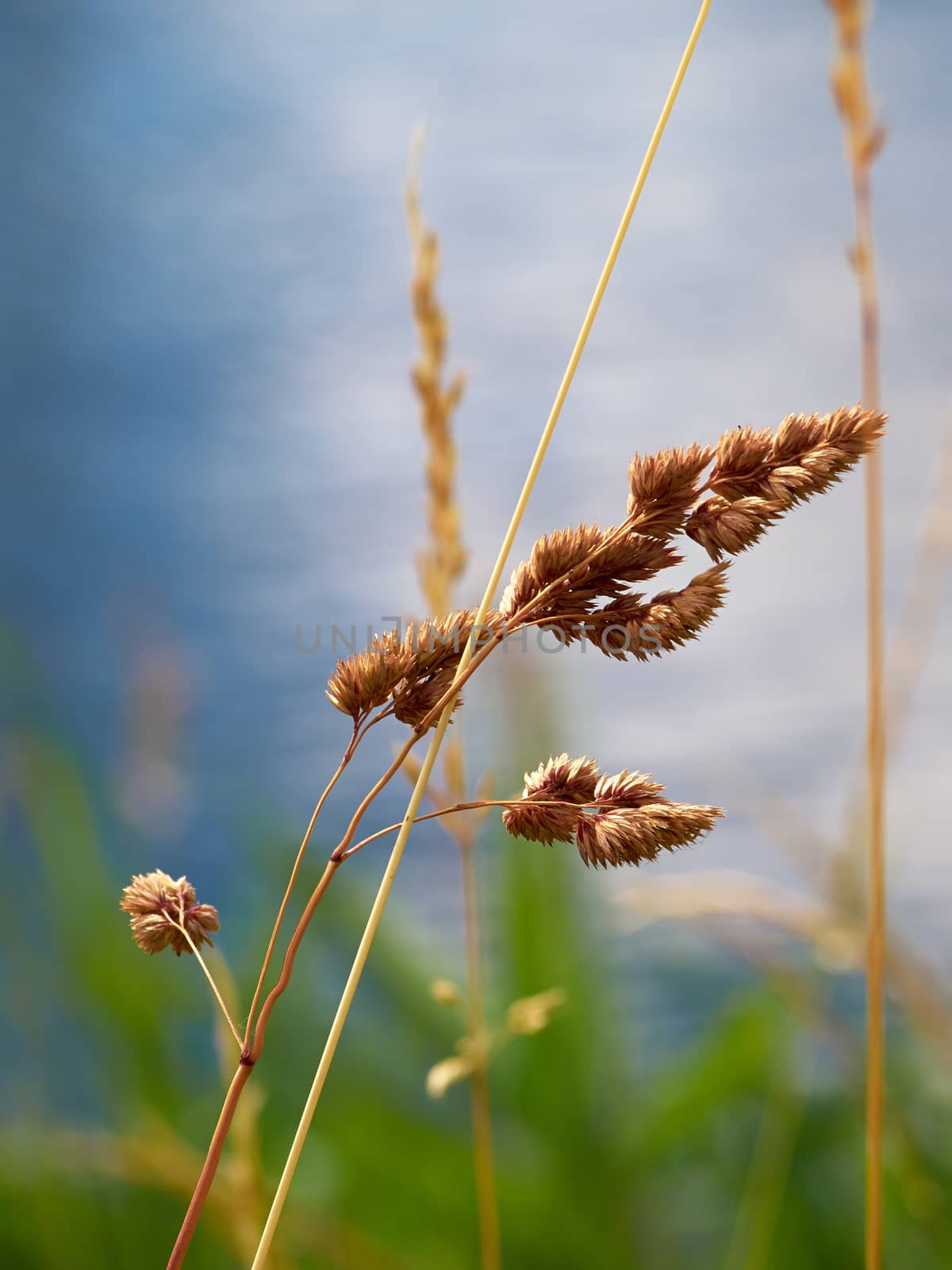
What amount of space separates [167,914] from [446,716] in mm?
56

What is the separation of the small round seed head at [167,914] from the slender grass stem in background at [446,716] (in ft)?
0.09

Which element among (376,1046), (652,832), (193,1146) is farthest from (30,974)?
(652,832)

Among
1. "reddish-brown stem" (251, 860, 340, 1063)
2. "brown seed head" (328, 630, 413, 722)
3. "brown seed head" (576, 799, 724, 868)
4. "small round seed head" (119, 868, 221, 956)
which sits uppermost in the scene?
"brown seed head" (328, 630, 413, 722)

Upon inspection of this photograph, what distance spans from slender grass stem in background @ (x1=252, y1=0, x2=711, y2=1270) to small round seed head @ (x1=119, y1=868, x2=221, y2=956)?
0.03 m

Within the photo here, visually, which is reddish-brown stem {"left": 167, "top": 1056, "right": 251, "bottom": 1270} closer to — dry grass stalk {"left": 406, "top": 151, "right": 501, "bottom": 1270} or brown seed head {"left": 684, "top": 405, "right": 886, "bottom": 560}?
brown seed head {"left": 684, "top": 405, "right": 886, "bottom": 560}

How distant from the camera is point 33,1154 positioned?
2.41 feet

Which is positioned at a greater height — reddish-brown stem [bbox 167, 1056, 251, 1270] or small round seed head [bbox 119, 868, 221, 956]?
small round seed head [bbox 119, 868, 221, 956]

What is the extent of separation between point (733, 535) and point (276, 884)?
889 millimetres

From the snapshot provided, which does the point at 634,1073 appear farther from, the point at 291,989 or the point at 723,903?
the point at 723,903

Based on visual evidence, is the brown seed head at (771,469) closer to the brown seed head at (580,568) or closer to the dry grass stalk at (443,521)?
the brown seed head at (580,568)

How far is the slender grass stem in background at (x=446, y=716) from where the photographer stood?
5.9 inches


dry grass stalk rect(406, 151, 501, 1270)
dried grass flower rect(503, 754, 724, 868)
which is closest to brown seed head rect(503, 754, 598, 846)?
dried grass flower rect(503, 754, 724, 868)

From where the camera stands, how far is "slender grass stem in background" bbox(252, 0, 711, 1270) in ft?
0.49

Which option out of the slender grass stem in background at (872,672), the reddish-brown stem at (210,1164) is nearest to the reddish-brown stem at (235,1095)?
the reddish-brown stem at (210,1164)
